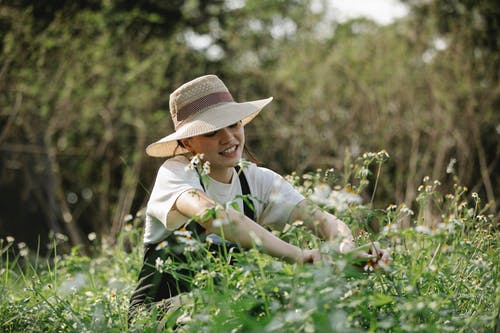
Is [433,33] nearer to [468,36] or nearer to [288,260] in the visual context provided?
[468,36]

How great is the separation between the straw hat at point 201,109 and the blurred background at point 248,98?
16.3 feet

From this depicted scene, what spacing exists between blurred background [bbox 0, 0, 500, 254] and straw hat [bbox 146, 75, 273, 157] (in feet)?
16.3

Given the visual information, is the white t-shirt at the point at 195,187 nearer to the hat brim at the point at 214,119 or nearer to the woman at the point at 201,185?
the woman at the point at 201,185

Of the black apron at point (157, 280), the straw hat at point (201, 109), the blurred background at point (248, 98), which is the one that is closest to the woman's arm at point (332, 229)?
the black apron at point (157, 280)

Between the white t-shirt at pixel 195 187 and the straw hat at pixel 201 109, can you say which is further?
the straw hat at pixel 201 109

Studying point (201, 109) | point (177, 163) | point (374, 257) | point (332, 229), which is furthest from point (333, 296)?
point (201, 109)

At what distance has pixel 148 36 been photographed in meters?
9.38

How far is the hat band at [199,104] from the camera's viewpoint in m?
2.93

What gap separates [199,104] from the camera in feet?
9.63

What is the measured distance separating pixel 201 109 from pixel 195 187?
1.45 ft

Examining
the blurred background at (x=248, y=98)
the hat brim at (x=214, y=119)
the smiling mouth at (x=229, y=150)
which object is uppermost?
the hat brim at (x=214, y=119)

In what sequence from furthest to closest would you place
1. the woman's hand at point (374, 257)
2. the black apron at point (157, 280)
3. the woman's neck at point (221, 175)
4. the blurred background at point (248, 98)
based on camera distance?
the blurred background at point (248, 98), the woman's neck at point (221, 175), the black apron at point (157, 280), the woman's hand at point (374, 257)

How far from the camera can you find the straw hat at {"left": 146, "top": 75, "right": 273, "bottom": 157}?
281 centimetres

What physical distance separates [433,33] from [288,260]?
734cm
